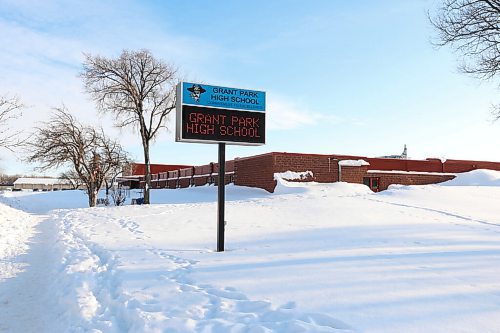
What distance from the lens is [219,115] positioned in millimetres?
9930

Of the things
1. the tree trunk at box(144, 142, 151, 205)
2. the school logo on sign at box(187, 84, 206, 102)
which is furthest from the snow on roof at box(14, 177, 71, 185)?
the school logo on sign at box(187, 84, 206, 102)

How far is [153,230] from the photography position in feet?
44.0

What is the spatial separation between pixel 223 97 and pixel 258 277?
508 centimetres

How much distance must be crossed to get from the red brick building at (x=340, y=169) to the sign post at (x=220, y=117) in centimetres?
1599

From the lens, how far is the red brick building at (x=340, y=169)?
27.0 metres

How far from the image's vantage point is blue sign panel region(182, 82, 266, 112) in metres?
9.66

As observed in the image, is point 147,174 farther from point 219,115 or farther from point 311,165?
point 219,115

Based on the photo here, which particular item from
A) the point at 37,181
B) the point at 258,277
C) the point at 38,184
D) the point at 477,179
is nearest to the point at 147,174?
the point at 258,277

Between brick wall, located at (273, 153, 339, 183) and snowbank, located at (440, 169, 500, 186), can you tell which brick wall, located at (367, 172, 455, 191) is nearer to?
snowbank, located at (440, 169, 500, 186)

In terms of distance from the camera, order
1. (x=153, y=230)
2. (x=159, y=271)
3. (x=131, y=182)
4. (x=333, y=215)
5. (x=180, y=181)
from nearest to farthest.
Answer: (x=159, y=271), (x=153, y=230), (x=333, y=215), (x=180, y=181), (x=131, y=182)

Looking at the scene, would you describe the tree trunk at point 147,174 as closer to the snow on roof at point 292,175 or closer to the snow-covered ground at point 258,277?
the snow on roof at point 292,175

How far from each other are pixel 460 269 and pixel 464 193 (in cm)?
1997

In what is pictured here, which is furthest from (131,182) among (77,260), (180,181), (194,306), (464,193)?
(194,306)

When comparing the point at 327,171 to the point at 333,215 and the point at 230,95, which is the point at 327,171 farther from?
the point at 230,95
